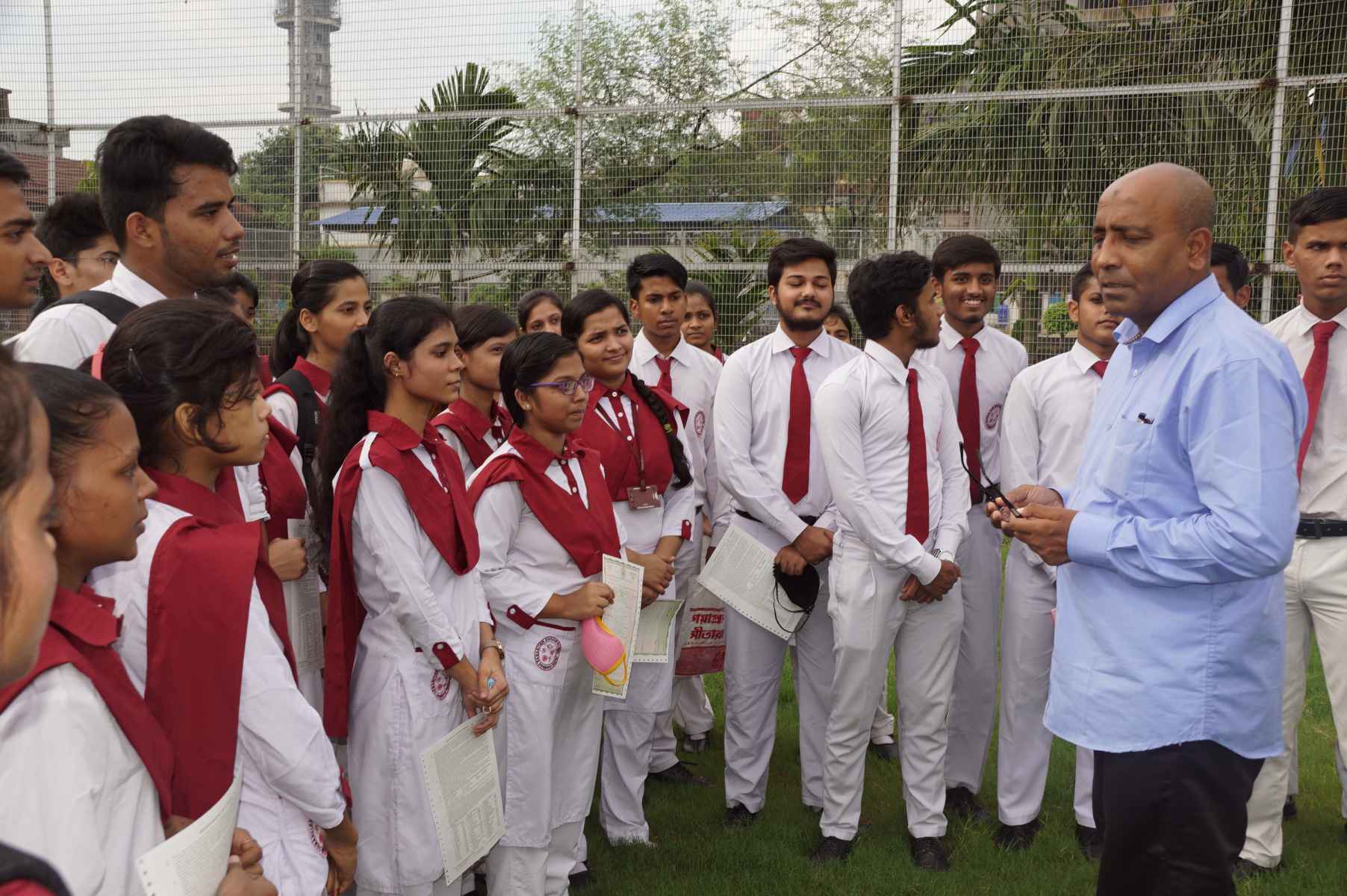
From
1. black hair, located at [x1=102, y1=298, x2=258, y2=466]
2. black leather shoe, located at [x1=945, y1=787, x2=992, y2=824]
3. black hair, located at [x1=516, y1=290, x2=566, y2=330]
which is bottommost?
black leather shoe, located at [x1=945, y1=787, x2=992, y2=824]

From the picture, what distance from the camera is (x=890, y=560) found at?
4.23m

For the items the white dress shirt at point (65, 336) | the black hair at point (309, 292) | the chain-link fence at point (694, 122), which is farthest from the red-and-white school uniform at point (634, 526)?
the chain-link fence at point (694, 122)

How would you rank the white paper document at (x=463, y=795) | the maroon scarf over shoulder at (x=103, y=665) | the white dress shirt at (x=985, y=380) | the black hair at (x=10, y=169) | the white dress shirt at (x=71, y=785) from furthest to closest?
the white dress shirt at (x=985, y=380) → the white paper document at (x=463, y=795) → the black hair at (x=10, y=169) → the maroon scarf over shoulder at (x=103, y=665) → the white dress shirt at (x=71, y=785)

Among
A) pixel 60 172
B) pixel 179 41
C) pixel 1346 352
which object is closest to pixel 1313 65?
pixel 1346 352

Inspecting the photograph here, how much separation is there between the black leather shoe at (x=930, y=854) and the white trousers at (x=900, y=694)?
3cm

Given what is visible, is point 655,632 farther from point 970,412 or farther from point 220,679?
point 220,679

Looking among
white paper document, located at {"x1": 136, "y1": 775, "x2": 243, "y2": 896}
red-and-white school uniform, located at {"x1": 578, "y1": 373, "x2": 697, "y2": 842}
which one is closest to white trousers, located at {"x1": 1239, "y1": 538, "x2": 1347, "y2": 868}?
red-and-white school uniform, located at {"x1": 578, "y1": 373, "x2": 697, "y2": 842}

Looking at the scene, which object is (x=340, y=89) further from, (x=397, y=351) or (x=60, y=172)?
(x=397, y=351)

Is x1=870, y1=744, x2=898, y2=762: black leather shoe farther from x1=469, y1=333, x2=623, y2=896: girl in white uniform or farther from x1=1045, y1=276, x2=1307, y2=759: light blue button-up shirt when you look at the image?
x1=1045, y1=276, x2=1307, y2=759: light blue button-up shirt

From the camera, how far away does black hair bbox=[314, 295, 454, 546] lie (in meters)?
3.37

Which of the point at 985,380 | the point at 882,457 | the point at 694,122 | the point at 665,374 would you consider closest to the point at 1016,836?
the point at 882,457

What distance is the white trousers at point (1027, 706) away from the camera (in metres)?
4.60

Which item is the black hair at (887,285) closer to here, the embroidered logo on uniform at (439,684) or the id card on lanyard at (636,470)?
the id card on lanyard at (636,470)

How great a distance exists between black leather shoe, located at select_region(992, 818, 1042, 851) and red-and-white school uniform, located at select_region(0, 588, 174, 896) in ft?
11.9
